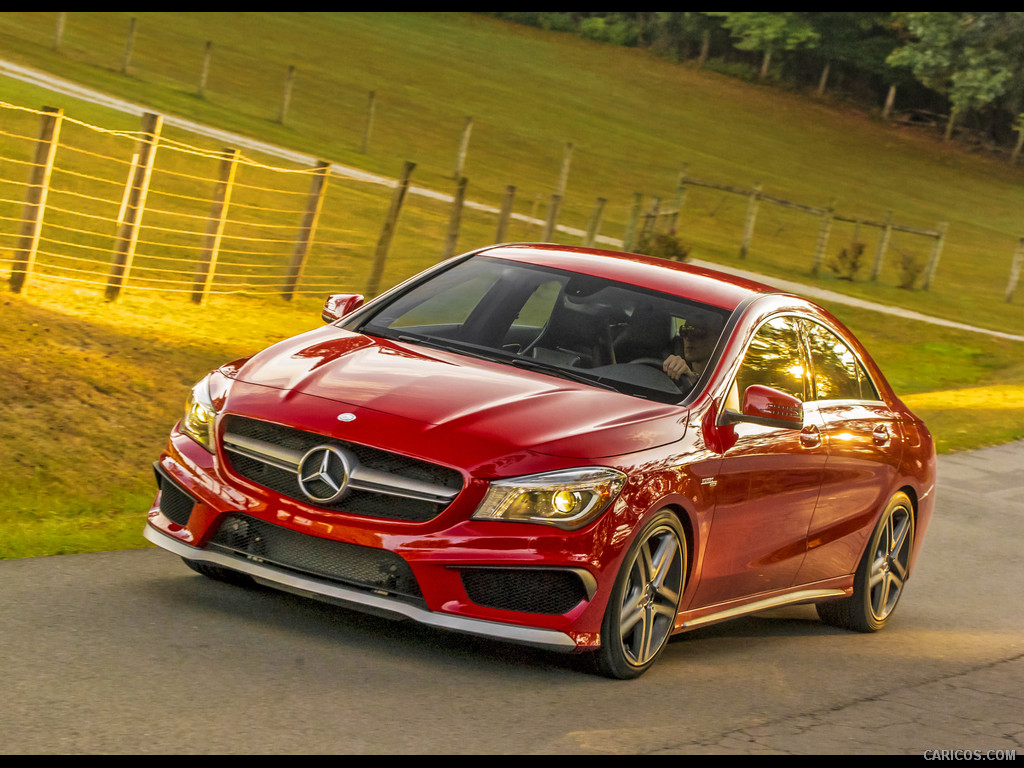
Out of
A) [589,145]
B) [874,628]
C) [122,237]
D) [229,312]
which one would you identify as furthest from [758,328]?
[589,145]

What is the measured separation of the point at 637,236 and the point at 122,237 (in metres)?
14.5

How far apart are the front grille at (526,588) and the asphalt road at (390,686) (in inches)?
12.2

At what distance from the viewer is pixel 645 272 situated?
754 centimetres

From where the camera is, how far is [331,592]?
5828 millimetres

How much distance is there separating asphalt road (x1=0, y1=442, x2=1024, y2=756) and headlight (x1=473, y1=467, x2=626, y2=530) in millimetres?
644

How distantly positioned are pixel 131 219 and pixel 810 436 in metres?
8.90

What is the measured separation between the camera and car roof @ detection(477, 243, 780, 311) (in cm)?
737

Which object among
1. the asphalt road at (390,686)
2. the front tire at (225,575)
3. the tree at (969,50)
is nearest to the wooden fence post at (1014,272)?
the tree at (969,50)

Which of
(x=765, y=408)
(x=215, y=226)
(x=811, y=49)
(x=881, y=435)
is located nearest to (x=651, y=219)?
(x=215, y=226)

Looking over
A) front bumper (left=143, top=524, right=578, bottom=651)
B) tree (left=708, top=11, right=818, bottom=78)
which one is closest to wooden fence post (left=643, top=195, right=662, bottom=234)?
front bumper (left=143, top=524, right=578, bottom=651)

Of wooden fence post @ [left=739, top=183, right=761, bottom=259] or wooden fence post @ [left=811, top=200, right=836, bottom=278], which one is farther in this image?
wooden fence post @ [left=739, top=183, right=761, bottom=259]

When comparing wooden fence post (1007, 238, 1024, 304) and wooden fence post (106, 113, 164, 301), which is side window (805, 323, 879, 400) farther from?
wooden fence post (1007, 238, 1024, 304)

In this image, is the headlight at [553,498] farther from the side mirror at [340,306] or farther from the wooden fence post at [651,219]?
the wooden fence post at [651,219]

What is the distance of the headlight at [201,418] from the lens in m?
6.24
